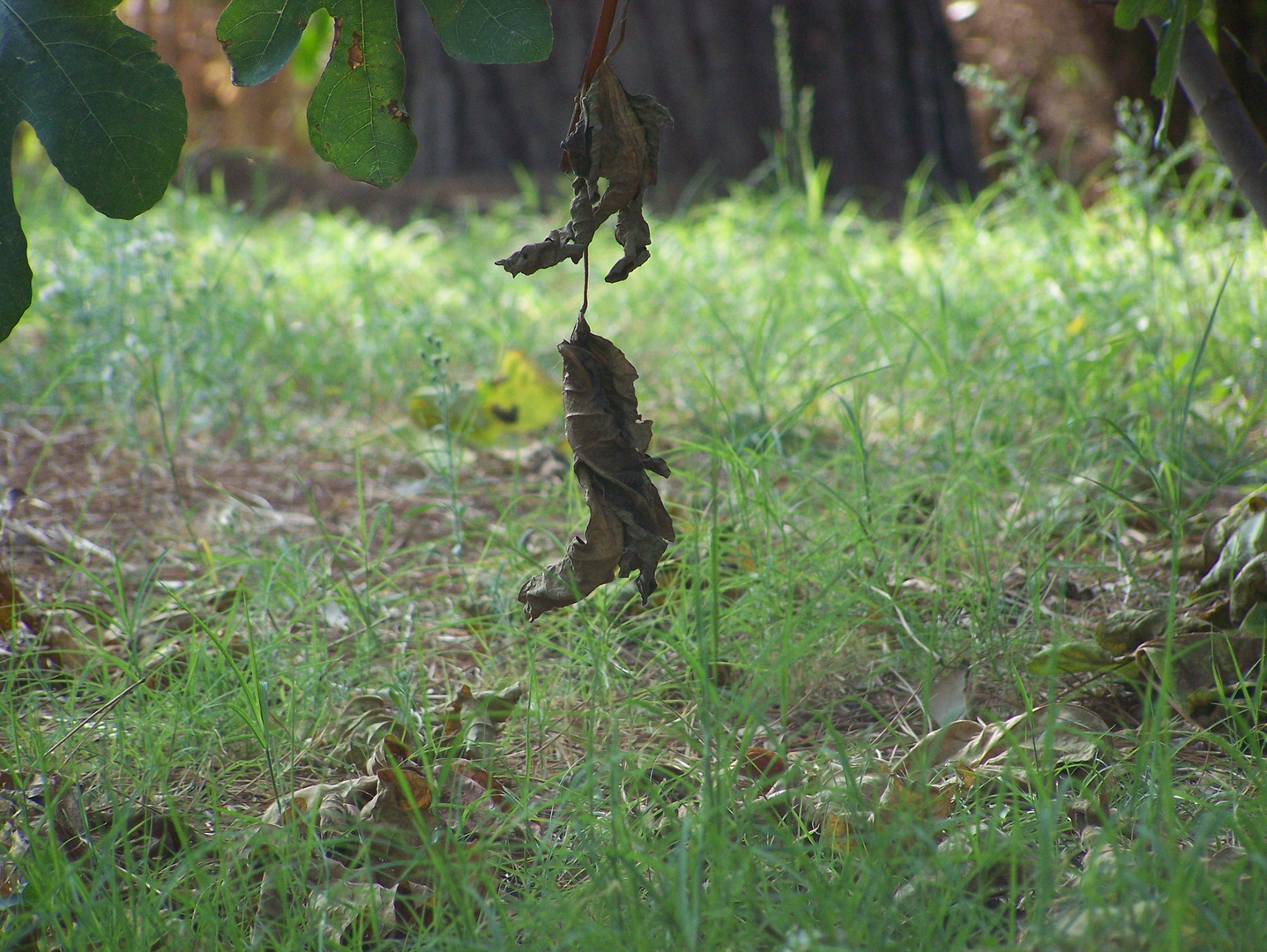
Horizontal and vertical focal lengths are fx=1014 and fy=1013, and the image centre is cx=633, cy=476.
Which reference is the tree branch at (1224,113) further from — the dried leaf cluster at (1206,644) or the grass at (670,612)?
the dried leaf cluster at (1206,644)

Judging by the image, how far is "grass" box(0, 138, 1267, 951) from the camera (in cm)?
87

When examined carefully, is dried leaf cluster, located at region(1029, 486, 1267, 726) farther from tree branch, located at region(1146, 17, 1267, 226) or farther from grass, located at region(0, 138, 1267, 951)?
tree branch, located at region(1146, 17, 1267, 226)

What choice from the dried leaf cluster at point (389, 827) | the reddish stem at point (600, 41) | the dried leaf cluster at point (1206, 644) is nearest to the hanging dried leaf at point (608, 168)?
the reddish stem at point (600, 41)

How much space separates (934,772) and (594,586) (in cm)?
44

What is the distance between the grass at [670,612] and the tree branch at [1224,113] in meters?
0.34

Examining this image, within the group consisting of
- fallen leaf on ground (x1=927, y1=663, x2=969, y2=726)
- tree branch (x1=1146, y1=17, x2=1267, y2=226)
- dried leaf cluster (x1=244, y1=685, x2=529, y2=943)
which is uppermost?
tree branch (x1=1146, y1=17, x2=1267, y2=226)

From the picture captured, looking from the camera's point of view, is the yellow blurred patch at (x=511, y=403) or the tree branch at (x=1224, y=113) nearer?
the tree branch at (x=1224, y=113)

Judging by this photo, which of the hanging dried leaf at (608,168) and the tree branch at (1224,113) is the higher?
the hanging dried leaf at (608,168)

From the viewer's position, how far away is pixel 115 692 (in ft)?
4.13

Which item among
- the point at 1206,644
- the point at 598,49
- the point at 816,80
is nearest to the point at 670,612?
Answer: the point at 1206,644

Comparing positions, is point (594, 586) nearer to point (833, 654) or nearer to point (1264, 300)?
point (833, 654)

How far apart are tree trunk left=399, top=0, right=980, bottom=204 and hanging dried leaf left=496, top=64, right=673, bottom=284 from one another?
3.78 m

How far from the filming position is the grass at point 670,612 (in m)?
0.87

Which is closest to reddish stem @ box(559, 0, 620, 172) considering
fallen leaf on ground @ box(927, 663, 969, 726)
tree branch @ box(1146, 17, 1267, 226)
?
fallen leaf on ground @ box(927, 663, 969, 726)
